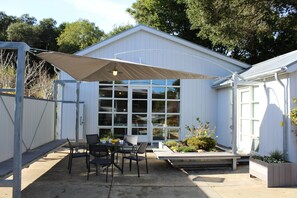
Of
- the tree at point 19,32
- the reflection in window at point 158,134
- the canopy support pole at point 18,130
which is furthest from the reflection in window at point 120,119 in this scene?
A: the tree at point 19,32

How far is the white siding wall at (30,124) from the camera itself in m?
5.71

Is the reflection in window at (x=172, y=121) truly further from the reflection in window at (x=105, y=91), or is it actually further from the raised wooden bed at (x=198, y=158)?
the raised wooden bed at (x=198, y=158)

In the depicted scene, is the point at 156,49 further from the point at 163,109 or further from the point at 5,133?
the point at 5,133

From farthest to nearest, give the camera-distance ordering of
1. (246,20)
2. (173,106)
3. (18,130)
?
(246,20) → (173,106) → (18,130)

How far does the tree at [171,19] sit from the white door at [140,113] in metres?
10.8

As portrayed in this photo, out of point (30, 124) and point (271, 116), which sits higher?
point (271, 116)

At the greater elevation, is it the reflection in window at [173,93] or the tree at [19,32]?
the tree at [19,32]

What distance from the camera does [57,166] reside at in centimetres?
832

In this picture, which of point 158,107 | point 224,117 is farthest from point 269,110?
point 158,107

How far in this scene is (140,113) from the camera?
11977 millimetres

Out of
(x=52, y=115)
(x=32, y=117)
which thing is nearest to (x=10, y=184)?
(x=32, y=117)

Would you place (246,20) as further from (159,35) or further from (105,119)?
(105,119)

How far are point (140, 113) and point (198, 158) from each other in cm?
453

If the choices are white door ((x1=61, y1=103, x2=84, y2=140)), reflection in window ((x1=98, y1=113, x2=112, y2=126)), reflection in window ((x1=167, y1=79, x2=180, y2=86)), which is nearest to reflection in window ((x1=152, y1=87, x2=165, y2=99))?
reflection in window ((x1=167, y1=79, x2=180, y2=86))
